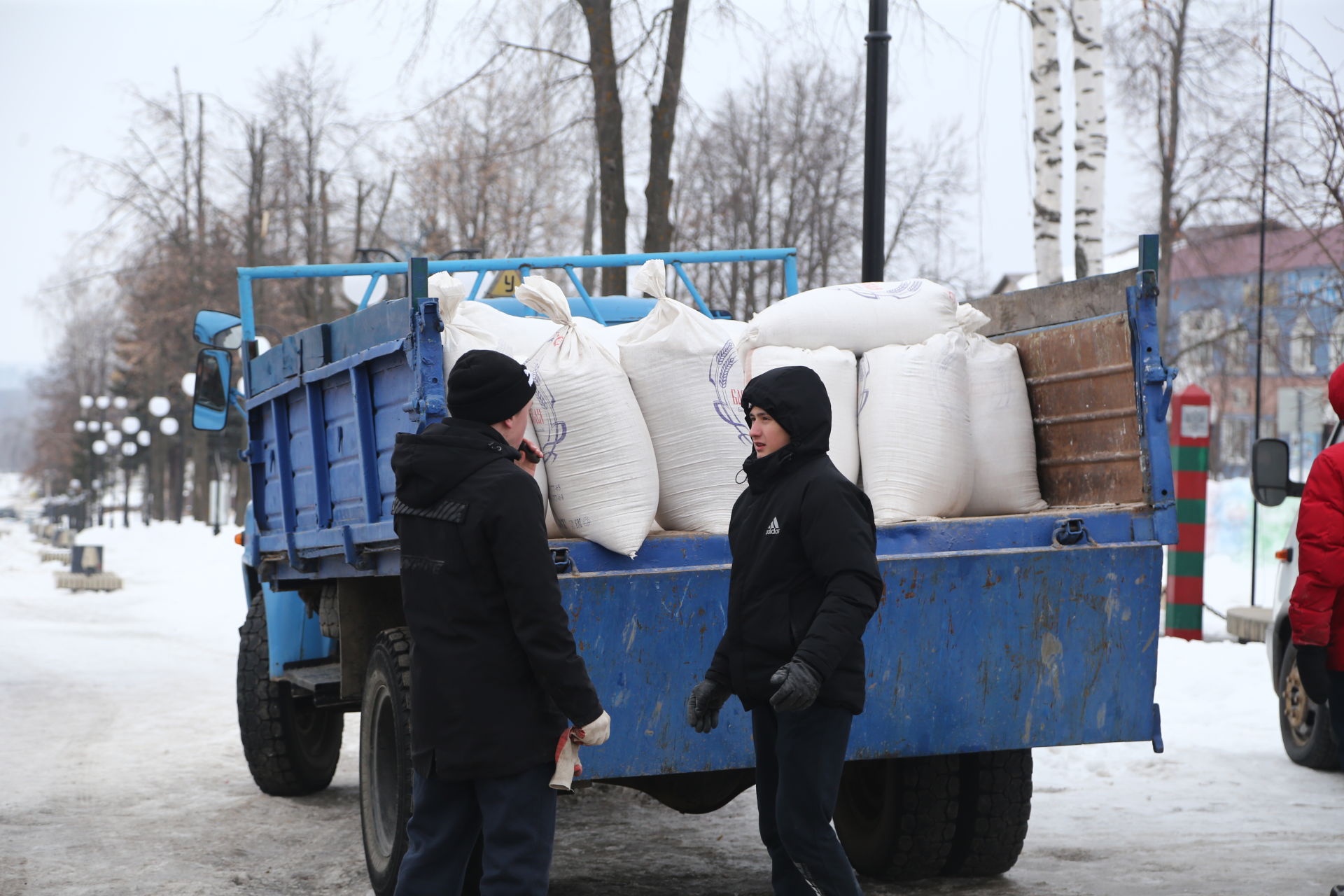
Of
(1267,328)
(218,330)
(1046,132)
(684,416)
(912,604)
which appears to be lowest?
(912,604)

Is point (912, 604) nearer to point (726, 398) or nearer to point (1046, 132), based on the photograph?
point (726, 398)

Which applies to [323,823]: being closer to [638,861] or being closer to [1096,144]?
[638,861]

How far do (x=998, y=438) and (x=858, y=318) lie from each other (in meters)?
0.67

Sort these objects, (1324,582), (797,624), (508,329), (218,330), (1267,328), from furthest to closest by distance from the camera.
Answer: (1267,328) < (218,330) < (508,329) < (1324,582) < (797,624)

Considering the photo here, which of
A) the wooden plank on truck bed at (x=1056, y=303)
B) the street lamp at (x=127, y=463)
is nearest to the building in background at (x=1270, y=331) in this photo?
the wooden plank on truck bed at (x=1056, y=303)

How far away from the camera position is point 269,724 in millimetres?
7414

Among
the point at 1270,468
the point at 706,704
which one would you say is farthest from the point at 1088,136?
the point at 706,704

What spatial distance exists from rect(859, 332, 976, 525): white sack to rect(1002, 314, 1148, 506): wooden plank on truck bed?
0.37 m

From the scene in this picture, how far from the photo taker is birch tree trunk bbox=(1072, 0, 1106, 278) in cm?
1340

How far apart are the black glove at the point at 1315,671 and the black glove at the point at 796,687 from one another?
193cm

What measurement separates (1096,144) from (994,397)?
29.4 feet

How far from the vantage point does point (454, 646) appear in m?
3.54

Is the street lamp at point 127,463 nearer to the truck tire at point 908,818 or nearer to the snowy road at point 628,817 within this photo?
the snowy road at point 628,817

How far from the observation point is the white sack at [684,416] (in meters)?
4.93
